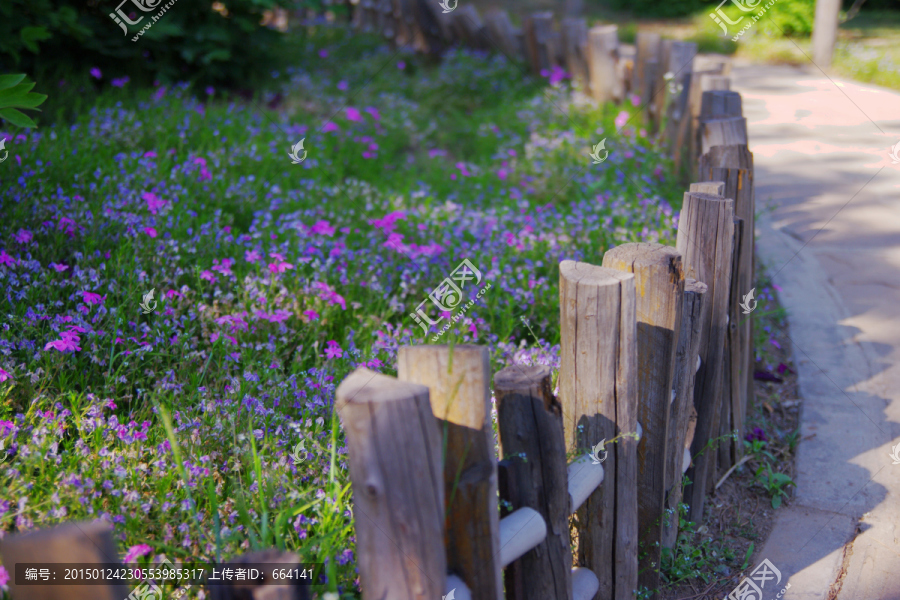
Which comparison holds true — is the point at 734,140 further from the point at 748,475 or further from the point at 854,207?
the point at 854,207

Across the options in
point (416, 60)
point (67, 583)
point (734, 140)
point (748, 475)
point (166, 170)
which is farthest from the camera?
point (416, 60)

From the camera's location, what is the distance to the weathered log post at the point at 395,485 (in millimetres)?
1269

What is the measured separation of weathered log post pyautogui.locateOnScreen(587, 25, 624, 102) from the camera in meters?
6.67

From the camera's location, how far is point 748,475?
117 inches

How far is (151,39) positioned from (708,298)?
5.60 metres

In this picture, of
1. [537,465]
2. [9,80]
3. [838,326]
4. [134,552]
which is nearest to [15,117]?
[9,80]

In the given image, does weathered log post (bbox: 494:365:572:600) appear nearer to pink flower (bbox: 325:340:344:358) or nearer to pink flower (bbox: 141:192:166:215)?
pink flower (bbox: 325:340:344:358)

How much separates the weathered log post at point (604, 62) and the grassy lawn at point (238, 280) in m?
0.72

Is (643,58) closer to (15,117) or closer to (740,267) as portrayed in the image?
(740,267)

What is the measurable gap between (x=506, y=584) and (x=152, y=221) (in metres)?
A: 2.74

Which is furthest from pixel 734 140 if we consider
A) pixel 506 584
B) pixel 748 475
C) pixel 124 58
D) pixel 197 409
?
pixel 124 58

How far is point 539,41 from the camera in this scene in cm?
805

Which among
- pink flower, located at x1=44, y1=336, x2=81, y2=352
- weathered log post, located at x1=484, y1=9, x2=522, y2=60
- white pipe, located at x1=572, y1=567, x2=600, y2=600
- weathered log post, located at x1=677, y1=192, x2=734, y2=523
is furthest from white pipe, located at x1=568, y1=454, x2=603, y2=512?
weathered log post, located at x1=484, y1=9, x2=522, y2=60

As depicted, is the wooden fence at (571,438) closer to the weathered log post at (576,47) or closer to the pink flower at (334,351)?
the pink flower at (334,351)
